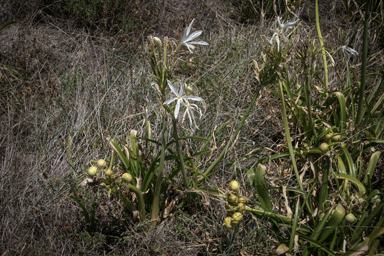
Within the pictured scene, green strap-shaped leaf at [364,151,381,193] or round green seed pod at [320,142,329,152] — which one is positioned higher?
round green seed pod at [320,142,329,152]

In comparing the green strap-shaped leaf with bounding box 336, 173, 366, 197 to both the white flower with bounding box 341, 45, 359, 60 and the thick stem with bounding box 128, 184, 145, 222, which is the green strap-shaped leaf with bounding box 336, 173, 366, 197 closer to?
the white flower with bounding box 341, 45, 359, 60

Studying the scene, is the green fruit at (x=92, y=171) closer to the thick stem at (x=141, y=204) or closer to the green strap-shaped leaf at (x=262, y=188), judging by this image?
the thick stem at (x=141, y=204)

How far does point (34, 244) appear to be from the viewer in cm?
182

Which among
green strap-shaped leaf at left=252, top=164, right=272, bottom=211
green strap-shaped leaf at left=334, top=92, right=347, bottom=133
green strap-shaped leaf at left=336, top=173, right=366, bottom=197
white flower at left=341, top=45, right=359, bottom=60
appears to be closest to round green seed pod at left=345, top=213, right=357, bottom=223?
green strap-shaped leaf at left=336, top=173, right=366, bottom=197

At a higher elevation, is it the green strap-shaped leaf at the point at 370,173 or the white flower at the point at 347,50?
the white flower at the point at 347,50

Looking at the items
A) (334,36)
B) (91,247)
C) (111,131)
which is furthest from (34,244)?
(334,36)

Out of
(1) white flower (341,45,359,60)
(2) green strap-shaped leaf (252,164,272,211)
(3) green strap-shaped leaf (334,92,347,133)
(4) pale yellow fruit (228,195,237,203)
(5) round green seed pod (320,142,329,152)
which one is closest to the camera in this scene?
(4) pale yellow fruit (228,195,237,203)

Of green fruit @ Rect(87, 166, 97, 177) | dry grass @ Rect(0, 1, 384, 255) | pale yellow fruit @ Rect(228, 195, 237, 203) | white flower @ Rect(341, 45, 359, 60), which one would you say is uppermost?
white flower @ Rect(341, 45, 359, 60)

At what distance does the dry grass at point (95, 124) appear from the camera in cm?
187

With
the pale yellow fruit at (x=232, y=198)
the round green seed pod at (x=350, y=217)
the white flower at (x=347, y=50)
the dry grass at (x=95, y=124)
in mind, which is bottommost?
the dry grass at (x=95, y=124)

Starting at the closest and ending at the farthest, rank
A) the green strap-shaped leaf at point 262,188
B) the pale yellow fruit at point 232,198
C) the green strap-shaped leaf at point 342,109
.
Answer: the pale yellow fruit at point 232,198
the green strap-shaped leaf at point 262,188
the green strap-shaped leaf at point 342,109

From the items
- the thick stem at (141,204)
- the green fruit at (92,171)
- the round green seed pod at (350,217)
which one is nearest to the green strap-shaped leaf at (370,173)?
the round green seed pod at (350,217)

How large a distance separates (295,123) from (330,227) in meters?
1.06

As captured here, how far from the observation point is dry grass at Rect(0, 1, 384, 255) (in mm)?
1874
